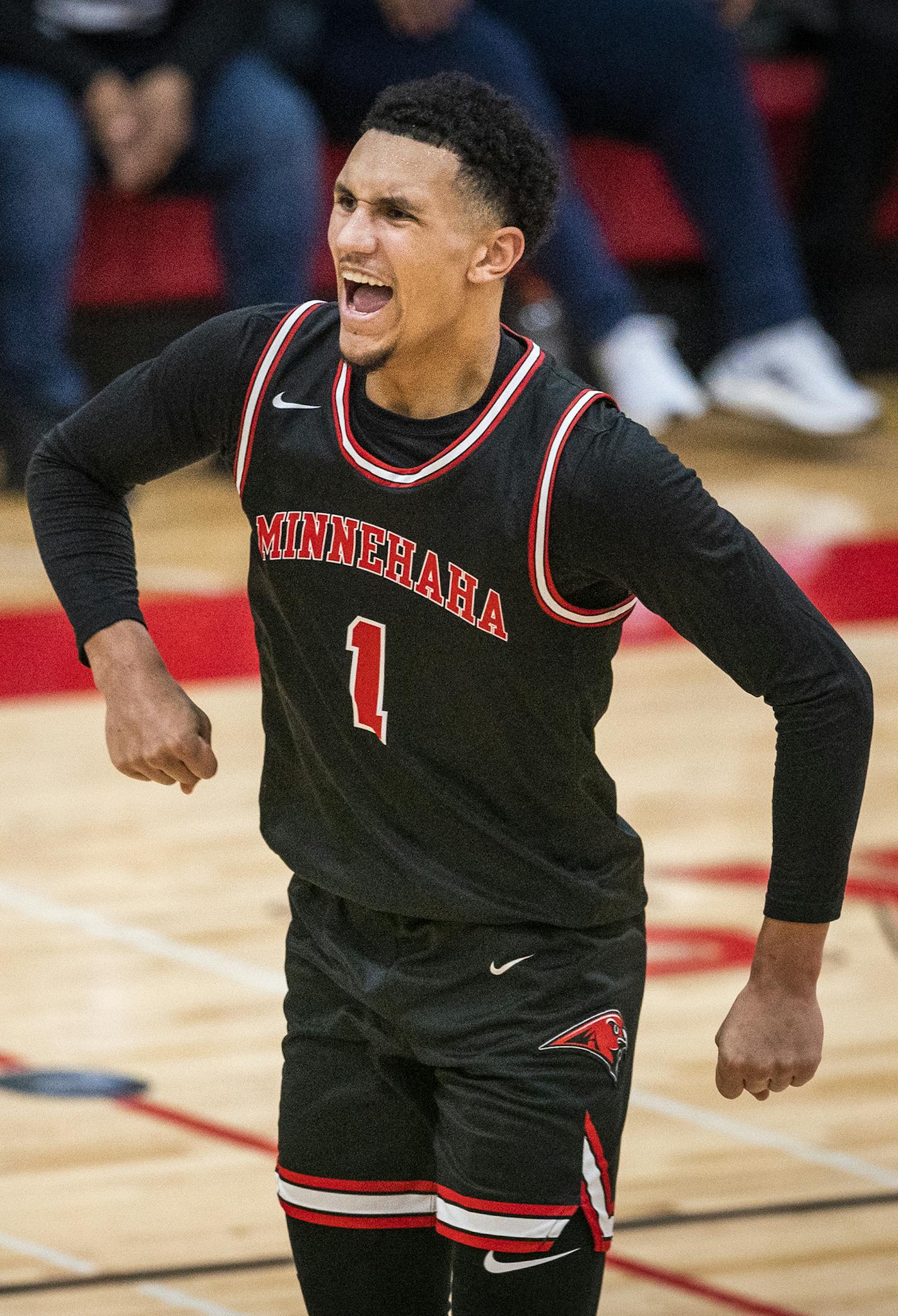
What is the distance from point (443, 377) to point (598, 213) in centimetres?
482

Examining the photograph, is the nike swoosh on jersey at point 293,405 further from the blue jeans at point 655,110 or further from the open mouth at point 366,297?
the blue jeans at point 655,110

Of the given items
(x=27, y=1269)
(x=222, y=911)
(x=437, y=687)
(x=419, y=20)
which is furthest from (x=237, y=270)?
(x=437, y=687)

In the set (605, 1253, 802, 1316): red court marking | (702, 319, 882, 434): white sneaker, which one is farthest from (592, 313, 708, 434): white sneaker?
(605, 1253, 802, 1316): red court marking

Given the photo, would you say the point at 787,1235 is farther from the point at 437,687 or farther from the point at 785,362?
the point at 785,362

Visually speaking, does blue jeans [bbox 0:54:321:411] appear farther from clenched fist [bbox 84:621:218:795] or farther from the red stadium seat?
clenched fist [bbox 84:621:218:795]

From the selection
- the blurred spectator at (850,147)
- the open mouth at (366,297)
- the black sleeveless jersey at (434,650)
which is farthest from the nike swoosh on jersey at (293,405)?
the blurred spectator at (850,147)

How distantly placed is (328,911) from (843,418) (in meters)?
4.39

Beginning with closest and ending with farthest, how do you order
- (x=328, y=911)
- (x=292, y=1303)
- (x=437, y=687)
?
(x=437, y=687) → (x=328, y=911) → (x=292, y=1303)

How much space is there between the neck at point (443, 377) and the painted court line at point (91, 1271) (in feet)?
3.85

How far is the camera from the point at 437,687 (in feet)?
5.57

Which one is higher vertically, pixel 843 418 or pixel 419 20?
pixel 419 20

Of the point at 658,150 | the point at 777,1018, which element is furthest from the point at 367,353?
the point at 658,150

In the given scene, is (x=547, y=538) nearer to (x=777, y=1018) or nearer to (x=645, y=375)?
(x=777, y=1018)

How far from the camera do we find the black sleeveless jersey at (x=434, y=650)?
1.66 meters
